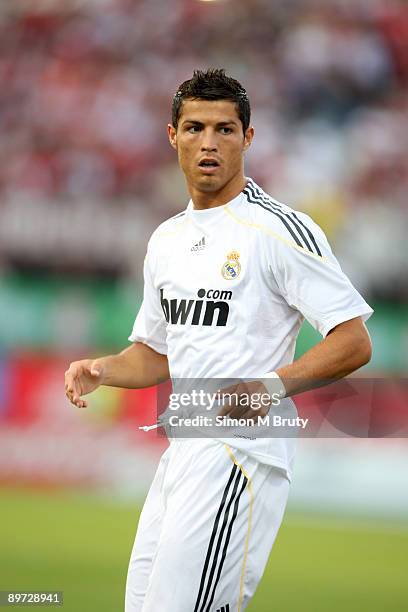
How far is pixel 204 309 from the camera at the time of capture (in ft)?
10.8

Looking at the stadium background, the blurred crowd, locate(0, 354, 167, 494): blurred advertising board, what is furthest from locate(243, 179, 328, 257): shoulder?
the blurred crowd

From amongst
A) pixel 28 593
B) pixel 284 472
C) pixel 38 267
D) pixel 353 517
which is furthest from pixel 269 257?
pixel 38 267

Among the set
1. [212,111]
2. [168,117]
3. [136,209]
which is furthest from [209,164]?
[168,117]

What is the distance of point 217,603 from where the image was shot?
311 centimetres

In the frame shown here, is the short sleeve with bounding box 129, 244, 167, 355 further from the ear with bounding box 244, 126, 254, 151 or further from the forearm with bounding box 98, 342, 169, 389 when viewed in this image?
the ear with bounding box 244, 126, 254, 151

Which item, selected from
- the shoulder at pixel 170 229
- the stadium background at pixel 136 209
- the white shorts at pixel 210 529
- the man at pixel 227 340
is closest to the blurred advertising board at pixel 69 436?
the stadium background at pixel 136 209

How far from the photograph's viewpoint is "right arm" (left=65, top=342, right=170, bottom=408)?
11.2ft

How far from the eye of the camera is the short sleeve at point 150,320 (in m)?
3.68

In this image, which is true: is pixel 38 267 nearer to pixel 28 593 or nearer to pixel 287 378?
pixel 28 593

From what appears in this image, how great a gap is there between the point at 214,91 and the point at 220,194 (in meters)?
0.34

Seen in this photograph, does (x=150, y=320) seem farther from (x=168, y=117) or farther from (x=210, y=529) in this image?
(x=168, y=117)

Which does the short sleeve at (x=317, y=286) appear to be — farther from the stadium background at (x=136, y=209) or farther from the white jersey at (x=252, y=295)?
the stadium background at (x=136, y=209)

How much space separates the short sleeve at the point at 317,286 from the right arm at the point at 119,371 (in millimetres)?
774

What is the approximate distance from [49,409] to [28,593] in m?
3.43
